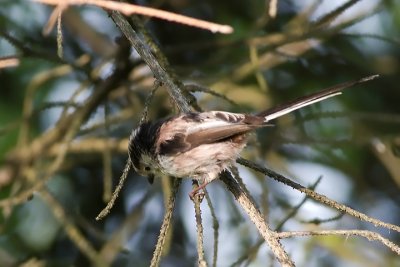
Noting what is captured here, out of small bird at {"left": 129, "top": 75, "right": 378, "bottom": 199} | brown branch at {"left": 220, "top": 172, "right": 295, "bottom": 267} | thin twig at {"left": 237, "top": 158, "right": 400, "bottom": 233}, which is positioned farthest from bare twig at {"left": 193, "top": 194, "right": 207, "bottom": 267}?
small bird at {"left": 129, "top": 75, "right": 378, "bottom": 199}

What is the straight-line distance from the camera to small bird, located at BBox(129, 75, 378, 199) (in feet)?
11.0

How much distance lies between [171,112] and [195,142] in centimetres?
79

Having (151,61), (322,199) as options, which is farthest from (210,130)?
(322,199)

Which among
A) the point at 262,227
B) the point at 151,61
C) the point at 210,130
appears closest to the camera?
the point at 262,227

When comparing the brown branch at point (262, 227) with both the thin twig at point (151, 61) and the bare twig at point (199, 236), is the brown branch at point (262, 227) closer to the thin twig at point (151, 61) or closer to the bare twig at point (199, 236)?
the bare twig at point (199, 236)

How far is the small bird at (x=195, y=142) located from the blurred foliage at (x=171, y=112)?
0.57 metres

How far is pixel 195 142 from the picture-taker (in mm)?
Result: 3475

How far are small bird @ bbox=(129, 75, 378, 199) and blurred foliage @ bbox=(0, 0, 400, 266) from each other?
572mm

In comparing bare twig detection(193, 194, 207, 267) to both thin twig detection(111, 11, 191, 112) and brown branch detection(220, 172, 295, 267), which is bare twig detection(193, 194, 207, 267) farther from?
thin twig detection(111, 11, 191, 112)

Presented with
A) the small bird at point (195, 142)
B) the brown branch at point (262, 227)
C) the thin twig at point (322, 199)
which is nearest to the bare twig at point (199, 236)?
the brown branch at point (262, 227)

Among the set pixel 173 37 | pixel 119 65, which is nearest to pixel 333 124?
pixel 173 37

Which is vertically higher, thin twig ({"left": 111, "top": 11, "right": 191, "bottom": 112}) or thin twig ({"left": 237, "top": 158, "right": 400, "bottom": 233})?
thin twig ({"left": 111, "top": 11, "right": 191, "bottom": 112})

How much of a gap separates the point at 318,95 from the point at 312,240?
1.28 metres

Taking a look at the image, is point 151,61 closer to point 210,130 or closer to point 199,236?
point 210,130
